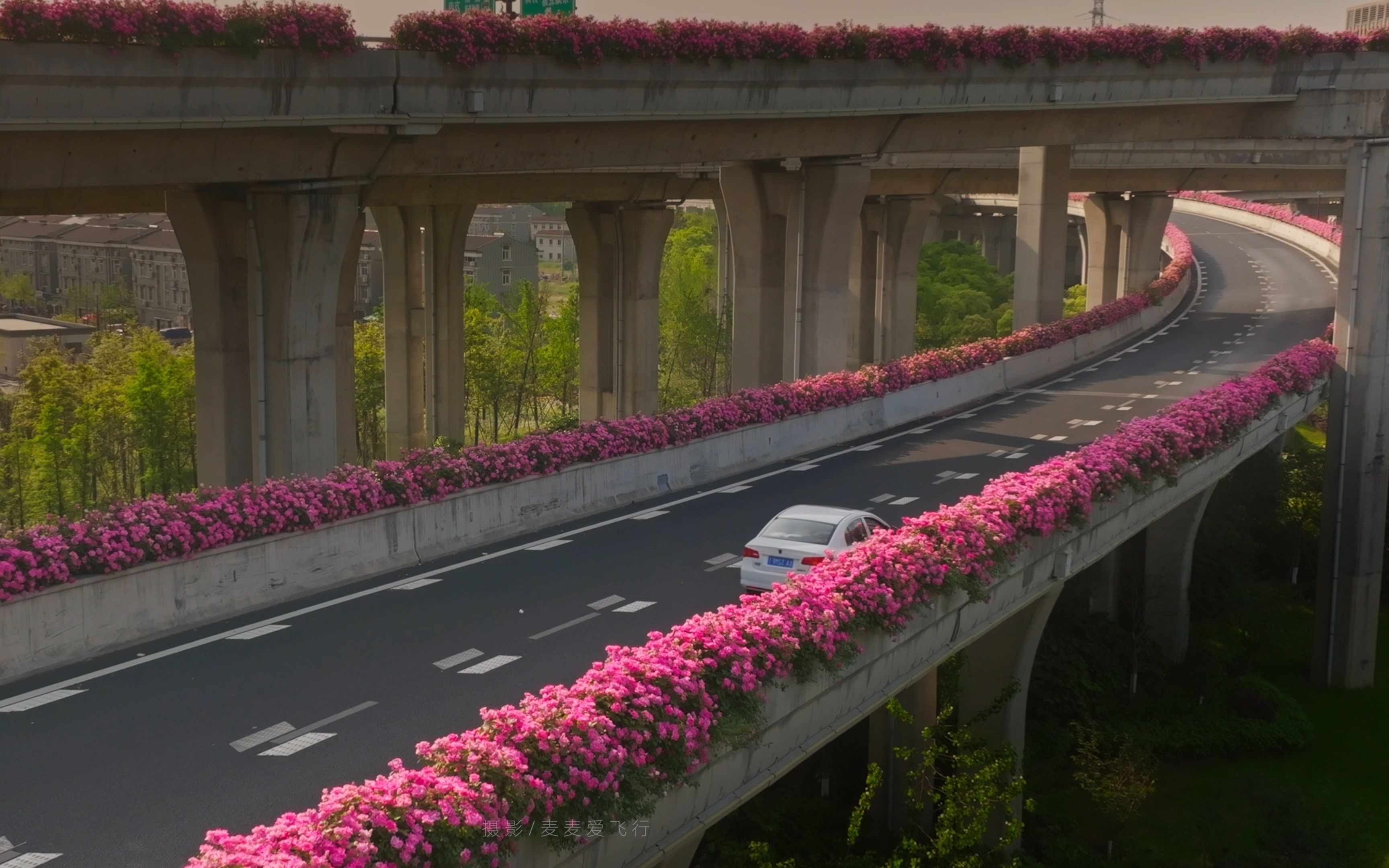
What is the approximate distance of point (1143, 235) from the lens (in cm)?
6881

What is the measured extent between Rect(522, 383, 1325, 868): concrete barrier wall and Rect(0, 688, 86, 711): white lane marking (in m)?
6.78

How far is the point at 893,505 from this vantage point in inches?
1026

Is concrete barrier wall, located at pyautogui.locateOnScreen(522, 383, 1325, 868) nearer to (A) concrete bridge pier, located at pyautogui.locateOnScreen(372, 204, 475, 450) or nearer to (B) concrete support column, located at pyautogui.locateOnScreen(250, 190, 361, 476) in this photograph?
(B) concrete support column, located at pyautogui.locateOnScreen(250, 190, 361, 476)

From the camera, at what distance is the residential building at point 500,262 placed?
123m

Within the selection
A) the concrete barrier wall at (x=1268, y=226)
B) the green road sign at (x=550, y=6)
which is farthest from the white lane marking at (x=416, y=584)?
the concrete barrier wall at (x=1268, y=226)

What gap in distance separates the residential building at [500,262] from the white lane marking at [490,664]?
105m

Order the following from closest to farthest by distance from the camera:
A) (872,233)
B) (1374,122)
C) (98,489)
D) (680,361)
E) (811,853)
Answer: (811,853), (1374,122), (98,489), (872,233), (680,361)

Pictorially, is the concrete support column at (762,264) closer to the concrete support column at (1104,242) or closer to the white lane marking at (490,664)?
the white lane marking at (490,664)

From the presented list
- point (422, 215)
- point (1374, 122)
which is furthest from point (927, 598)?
point (422, 215)

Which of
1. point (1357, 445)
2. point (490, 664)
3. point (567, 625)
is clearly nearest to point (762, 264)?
point (1357, 445)

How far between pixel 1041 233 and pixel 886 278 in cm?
2458

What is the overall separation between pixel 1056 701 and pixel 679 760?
21.7 meters

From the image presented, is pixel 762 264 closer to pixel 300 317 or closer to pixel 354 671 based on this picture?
pixel 300 317

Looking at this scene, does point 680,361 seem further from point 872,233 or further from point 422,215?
point 422,215
